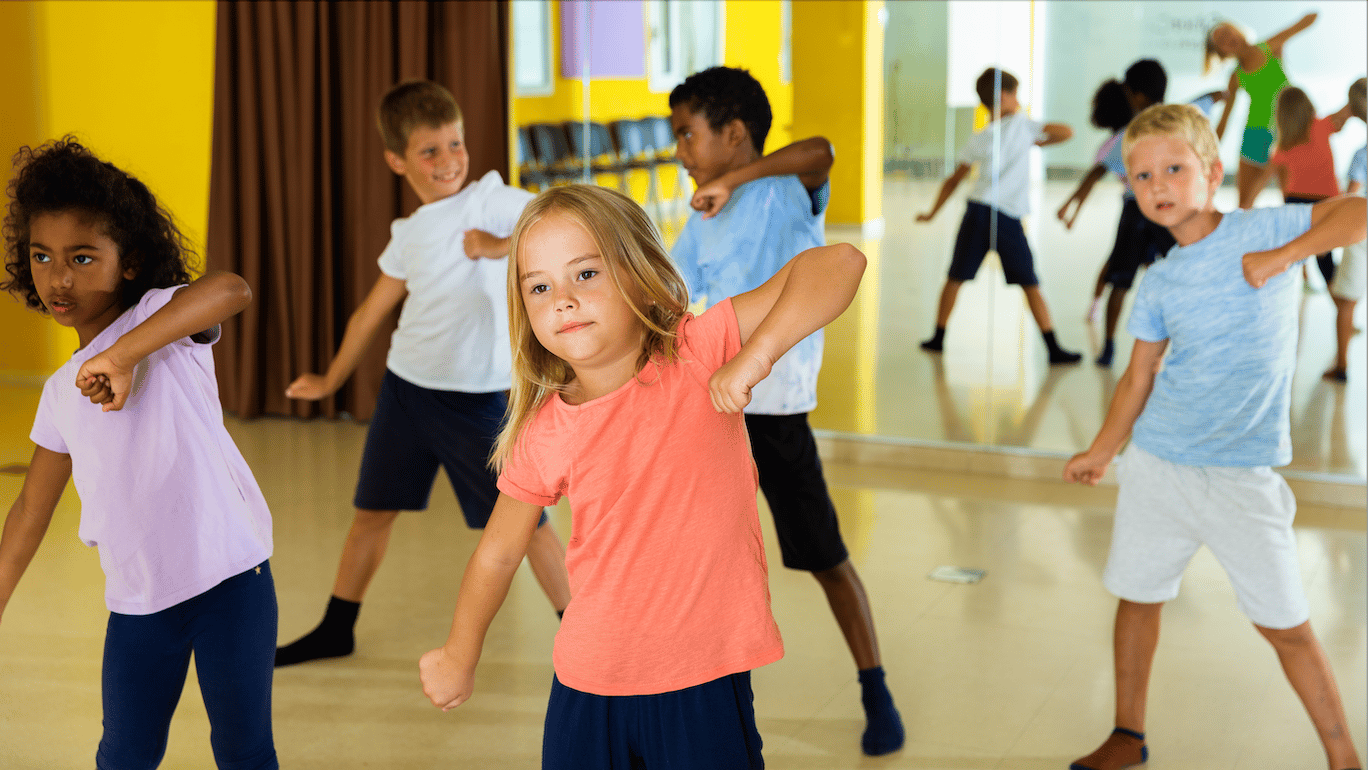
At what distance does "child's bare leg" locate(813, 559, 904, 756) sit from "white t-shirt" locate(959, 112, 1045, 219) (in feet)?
7.91

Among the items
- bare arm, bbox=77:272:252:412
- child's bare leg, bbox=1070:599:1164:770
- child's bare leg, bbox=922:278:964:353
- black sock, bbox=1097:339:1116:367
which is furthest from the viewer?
child's bare leg, bbox=922:278:964:353

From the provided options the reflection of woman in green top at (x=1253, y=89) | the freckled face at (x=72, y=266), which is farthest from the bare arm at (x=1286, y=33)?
the freckled face at (x=72, y=266)

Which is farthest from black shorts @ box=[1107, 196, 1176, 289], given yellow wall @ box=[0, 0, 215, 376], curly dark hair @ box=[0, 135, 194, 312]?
curly dark hair @ box=[0, 135, 194, 312]

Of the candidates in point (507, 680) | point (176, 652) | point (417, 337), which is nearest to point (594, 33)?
point (417, 337)

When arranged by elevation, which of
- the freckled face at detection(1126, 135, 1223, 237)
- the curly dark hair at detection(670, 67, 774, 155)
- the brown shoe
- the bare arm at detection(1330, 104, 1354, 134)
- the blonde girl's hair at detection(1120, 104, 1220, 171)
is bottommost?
the brown shoe

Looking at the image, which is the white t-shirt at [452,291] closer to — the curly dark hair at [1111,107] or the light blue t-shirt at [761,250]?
the light blue t-shirt at [761,250]

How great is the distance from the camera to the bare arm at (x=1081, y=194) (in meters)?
4.39

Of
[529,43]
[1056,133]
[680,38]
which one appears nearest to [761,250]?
[1056,133]

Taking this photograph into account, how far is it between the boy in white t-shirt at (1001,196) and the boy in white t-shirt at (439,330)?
2.30 m

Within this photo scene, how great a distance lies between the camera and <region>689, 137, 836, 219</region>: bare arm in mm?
2266

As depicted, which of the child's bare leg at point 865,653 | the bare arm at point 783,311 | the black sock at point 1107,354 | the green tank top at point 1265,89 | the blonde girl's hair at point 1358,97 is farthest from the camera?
the black sock at point 1107,354

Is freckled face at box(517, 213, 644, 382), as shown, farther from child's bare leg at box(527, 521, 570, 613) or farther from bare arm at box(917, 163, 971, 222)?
bare arm at box(917, 163, 971, 222)

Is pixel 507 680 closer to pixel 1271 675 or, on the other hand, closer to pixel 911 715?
pixel 911 715

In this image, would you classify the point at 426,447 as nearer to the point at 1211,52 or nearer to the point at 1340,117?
the point at 1211,52
